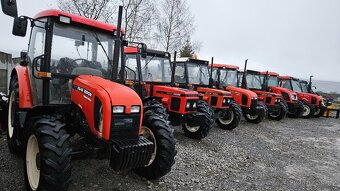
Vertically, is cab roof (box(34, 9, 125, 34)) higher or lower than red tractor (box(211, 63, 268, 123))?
higher

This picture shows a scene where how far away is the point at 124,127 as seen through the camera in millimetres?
2910

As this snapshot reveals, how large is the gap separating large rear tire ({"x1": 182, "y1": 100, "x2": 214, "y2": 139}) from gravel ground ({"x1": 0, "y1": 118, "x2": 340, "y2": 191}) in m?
0.18

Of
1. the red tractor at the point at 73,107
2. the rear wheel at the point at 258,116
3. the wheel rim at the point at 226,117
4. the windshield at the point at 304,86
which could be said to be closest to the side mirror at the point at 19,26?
the red tractor at the point at 73,107

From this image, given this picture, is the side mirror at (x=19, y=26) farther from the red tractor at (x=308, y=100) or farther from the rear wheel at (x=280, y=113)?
the red tractor at (x=308, y=100)

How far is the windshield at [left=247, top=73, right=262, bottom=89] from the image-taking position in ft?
37.5

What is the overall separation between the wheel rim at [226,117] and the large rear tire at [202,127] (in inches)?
74.6

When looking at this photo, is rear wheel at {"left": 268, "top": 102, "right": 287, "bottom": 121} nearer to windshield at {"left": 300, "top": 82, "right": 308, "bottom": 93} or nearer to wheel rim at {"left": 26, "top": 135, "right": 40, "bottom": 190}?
windshield at {"left": 300, "top": 82, "right": 308, "bottom": 93}

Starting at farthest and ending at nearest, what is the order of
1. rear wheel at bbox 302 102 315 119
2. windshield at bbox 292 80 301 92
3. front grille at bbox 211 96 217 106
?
1. windshield at bbox 292 80 301 92
2. rear wheel at bbox 302 102 315 119
3. front grille at bbox 211 96 217 106

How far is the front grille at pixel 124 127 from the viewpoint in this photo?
2832 mm

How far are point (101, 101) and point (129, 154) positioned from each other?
674mm

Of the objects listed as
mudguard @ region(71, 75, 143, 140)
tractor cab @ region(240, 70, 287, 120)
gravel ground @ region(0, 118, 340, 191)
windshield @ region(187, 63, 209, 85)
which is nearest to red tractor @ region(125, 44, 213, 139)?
gravel ground @ region(0, 118, 340, 191)

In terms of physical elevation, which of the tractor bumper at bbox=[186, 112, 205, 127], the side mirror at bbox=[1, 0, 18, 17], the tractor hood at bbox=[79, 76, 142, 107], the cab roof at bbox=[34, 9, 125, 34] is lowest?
the tractor bumper at bbox=[186, 112, 205, 127]

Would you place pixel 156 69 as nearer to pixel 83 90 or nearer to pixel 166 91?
pixel 166 91

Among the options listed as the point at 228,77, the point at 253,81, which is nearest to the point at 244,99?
the point at 228,77
